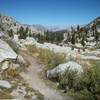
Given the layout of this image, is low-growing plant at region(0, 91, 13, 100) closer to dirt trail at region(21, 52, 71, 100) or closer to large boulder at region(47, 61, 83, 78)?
dirt trail at region(21, 52, 71, 100)

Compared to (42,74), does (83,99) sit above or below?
below

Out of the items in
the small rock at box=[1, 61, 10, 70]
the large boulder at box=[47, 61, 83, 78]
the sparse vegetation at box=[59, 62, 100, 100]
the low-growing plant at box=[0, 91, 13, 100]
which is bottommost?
the low-growing plant at box=[0, 91, 13, 100]

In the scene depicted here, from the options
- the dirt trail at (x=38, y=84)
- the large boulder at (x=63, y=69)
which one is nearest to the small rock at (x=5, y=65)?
the dirt trail at (x=38, y=84)

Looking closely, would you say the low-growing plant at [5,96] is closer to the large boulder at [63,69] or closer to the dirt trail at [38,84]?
the dirt trail at [38,84]

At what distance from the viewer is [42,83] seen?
22484 millimetres

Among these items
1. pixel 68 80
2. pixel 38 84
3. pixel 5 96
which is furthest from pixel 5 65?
pixel 68 80

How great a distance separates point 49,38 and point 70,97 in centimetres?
14370

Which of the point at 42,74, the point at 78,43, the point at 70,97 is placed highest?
the point at 78,43

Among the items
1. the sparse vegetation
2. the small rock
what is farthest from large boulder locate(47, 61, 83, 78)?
the small rock

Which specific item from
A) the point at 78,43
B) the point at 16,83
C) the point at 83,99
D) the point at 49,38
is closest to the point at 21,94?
the point at 16,83

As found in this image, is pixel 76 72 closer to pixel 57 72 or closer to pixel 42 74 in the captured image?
pixel 57 72

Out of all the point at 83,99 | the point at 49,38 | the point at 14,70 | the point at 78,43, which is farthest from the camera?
the point at 49,38

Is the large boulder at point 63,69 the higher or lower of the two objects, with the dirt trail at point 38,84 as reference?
higher

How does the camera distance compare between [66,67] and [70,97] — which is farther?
[66,67]
